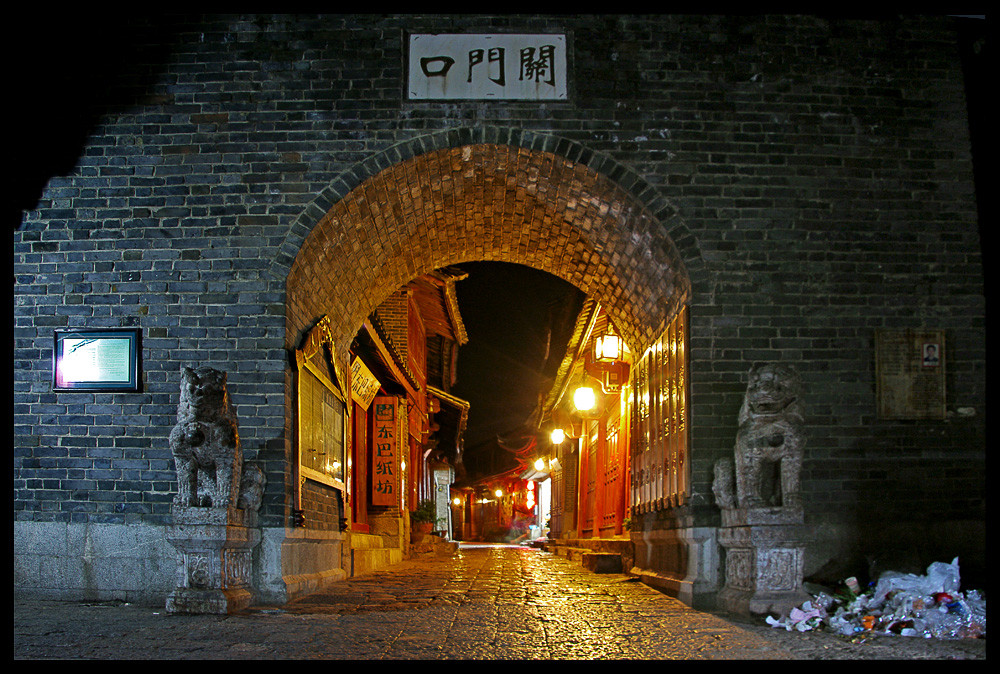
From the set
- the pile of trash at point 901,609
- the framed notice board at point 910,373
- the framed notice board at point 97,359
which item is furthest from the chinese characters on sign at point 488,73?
the pile of trash at point 901,609

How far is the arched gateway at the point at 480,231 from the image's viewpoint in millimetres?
7254

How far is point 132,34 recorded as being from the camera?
24.1 ft

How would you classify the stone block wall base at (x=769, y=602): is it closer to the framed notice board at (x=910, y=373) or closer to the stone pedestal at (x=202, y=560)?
the framed notice board at (x=910, y=373)

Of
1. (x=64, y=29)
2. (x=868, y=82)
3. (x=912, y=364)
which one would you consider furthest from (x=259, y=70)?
(x=912, y=364)

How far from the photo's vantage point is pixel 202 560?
6.09 metres

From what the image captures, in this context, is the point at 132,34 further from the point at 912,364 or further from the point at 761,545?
the point at 912,364

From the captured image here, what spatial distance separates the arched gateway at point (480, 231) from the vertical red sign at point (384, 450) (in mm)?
4016

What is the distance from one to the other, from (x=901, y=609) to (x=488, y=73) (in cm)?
518

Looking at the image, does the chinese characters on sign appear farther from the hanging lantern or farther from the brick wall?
the hanging lantern

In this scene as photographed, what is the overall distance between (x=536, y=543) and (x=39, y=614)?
22.2m

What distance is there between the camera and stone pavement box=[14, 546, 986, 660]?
438cm

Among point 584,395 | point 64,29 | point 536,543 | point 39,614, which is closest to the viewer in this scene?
point 39,614

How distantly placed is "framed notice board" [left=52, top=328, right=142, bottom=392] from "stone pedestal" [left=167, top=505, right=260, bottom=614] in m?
1.38

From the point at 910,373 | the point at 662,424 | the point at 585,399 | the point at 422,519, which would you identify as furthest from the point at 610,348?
the point at 422,519
